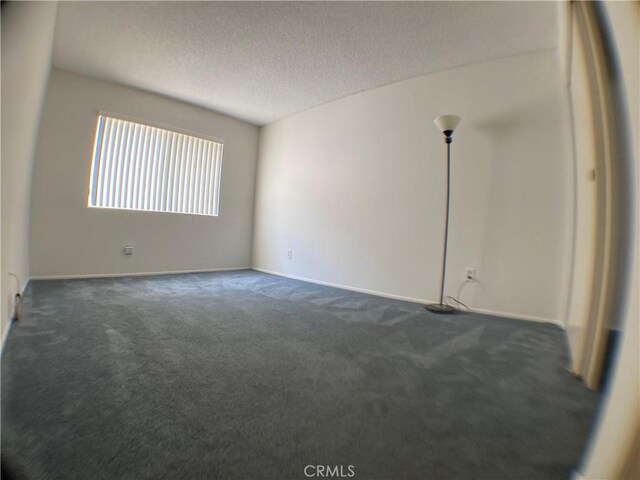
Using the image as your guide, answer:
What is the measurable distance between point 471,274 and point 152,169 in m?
4.37

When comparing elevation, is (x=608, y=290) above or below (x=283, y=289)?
above

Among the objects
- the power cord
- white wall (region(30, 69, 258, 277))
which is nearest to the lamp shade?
the power cord

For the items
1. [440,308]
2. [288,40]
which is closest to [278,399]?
[440,308]

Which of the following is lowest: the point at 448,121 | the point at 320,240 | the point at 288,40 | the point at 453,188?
the point at 320,240

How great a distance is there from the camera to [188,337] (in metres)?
1.52

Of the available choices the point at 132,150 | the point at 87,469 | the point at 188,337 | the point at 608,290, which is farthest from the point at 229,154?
the point at 608,290

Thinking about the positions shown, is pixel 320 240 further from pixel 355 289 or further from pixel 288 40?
pixel 288 40

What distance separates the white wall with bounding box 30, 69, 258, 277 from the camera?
2875 millimetres

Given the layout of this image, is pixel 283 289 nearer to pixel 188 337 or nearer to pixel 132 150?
pixel 188 337

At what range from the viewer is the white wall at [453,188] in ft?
7.20

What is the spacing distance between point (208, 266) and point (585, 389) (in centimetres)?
432

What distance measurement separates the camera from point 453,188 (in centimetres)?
257

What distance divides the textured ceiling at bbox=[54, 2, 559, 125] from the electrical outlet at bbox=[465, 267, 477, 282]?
2.10 m

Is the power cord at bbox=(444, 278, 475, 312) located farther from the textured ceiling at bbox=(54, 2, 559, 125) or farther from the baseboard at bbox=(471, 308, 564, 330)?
the textured ceiling at bbox=(54, 2, 559, 125)
